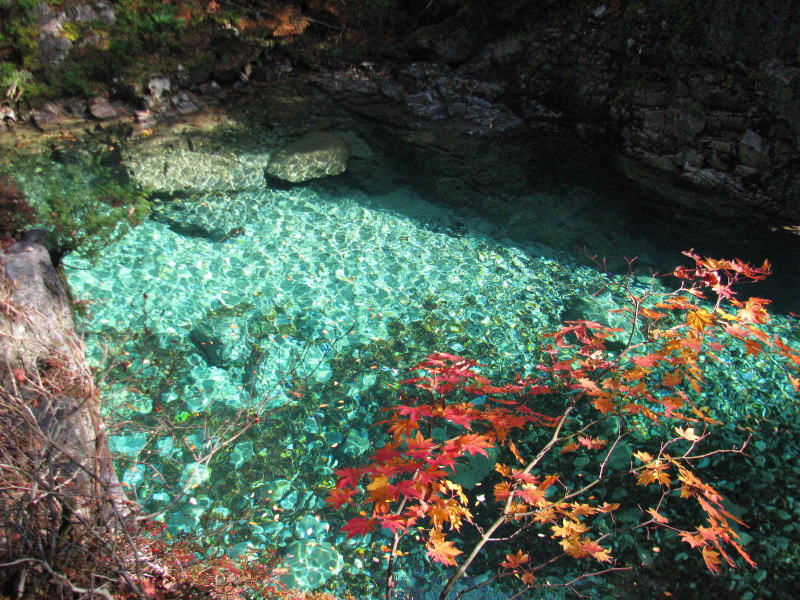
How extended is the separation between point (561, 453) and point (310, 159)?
4.41 m

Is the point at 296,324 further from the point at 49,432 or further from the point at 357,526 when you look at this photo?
the point at 357,526

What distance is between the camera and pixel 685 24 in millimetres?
6758

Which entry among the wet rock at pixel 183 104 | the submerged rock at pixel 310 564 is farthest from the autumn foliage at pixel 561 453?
the wet rock at pixel 183 104

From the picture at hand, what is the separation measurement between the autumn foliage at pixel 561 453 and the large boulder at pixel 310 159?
330 centimetres

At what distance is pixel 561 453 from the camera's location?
11.3 ft

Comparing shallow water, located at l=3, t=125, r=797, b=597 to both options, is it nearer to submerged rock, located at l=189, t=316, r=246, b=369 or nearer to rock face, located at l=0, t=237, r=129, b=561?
submerged rock, located at l=189, t=316, r=246, b=369

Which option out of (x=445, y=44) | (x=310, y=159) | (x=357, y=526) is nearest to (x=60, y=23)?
(x=310, y=159)

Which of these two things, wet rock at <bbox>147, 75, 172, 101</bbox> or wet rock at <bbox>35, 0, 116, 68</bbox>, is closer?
wet rock at <bbox>35, 0, 116, 68</bbox>

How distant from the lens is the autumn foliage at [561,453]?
196cm

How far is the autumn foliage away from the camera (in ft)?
6.43

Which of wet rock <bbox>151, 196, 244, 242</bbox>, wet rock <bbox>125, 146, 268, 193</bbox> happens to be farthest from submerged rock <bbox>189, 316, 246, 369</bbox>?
wet rock <bbox>125, 146, 268, 193</bbox>

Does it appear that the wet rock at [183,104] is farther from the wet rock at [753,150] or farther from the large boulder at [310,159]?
the wet rock at [753,150]

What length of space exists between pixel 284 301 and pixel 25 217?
1.98 m

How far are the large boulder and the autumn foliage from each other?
130 inches
